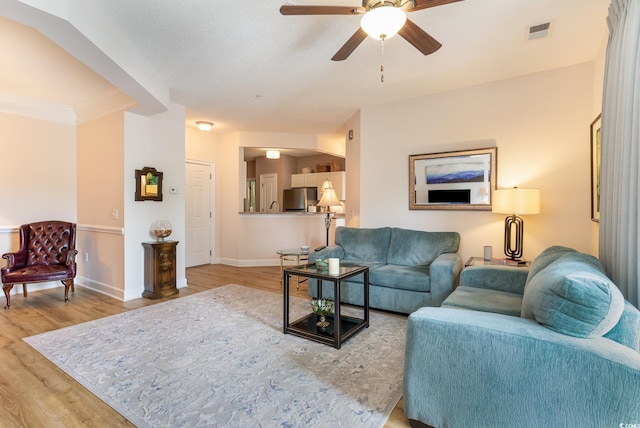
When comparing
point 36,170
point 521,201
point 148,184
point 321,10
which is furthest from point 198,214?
point 521,201

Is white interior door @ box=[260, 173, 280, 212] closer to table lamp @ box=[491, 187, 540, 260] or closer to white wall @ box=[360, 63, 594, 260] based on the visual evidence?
white wall @ box=[360, 63, 594, 260]

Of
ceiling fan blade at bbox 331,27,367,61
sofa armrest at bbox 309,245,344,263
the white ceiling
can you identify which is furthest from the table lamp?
ceiling fan blade at bbox 331,27,367,61

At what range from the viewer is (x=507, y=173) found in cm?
359

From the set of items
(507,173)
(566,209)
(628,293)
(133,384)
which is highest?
(507,173)

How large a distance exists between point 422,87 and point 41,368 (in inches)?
178

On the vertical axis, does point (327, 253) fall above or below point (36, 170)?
below

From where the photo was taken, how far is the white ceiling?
234 centimetres

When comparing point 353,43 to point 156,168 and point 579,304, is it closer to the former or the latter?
point 579,304

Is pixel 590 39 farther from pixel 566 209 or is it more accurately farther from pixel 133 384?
pixel 133 384

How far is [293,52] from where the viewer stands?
2924 millimetres

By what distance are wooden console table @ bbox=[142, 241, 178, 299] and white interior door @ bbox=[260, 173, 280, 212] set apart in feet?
13.9

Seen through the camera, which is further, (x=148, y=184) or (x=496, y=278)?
(x=148, y=184)

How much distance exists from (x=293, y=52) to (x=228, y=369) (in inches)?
109

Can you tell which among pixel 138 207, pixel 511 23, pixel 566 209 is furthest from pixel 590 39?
pixel 138 207
